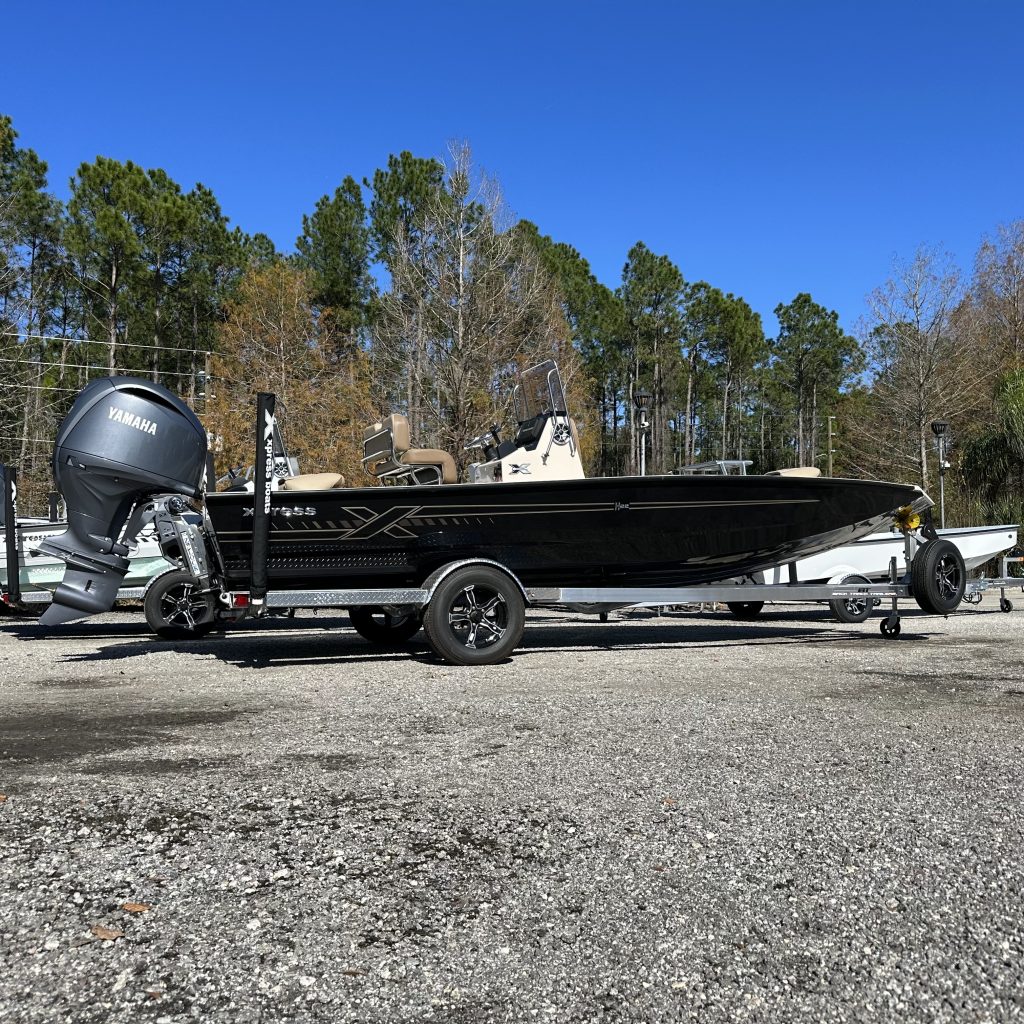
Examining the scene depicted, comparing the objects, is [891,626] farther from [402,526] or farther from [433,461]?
[402,526]

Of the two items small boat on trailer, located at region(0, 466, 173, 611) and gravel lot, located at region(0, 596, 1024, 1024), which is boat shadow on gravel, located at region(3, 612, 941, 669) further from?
gravel lot, located at region(0, 596, 1024, 1024)

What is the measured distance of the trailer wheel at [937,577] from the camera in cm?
794

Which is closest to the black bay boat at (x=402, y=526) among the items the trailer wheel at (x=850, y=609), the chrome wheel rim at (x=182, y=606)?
the chrome wheel rim at (x=182, y=606)

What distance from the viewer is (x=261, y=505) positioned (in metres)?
6.37

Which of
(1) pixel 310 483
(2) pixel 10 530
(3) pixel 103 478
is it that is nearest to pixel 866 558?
(1) pixel 310 483

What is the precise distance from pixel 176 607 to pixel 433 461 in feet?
12.7

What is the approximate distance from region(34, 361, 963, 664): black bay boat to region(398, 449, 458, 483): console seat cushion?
0.04 feet

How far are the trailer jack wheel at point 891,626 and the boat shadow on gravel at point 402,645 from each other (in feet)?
0.32

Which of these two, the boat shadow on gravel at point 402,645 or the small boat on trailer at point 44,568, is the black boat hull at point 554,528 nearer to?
the boat shadow on gravel at point 402,645

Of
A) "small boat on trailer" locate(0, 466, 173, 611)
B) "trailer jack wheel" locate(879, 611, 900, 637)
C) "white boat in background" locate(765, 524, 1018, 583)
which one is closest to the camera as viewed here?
"trailer jack wheel" locate(879, 611, 900, 637)

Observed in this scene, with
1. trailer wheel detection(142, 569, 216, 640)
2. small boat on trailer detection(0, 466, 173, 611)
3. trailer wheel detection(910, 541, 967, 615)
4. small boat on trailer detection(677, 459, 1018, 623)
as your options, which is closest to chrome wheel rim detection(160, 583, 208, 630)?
trailer wheel detection(142, 569, 216, 640)

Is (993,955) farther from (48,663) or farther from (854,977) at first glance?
(48,663)

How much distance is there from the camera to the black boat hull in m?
6.72

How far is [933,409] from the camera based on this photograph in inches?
1087
